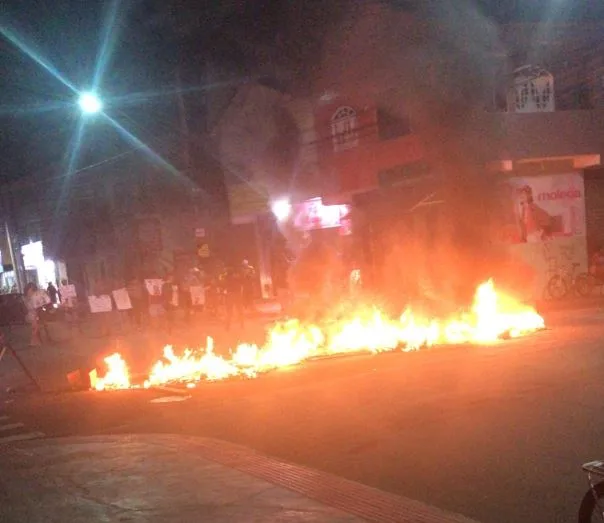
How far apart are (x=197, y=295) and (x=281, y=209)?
13.7 feet

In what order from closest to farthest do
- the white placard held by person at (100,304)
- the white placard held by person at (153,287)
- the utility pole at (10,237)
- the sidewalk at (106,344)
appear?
the sidewalk at (106,344), the white placard held by person at (100,304), the white placard held by person at (153,287), the utility pole at (10,237)

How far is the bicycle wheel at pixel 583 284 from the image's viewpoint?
64.3 ft

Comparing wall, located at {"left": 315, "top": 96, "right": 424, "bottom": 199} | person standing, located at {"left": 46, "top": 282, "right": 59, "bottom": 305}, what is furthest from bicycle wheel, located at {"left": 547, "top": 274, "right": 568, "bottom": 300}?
person standing, located at {"left": 46, "top": 282, "right": 59, "bottom": 305}

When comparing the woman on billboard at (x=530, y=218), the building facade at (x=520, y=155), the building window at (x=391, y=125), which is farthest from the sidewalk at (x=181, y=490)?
the building window at (x=391, y=125)

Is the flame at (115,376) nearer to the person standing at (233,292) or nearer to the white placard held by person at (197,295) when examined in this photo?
the person standing at (233,292)

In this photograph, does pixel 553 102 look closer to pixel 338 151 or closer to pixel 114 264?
pixel 338 151

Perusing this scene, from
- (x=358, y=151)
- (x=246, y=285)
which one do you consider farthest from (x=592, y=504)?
(x=358, y=151)

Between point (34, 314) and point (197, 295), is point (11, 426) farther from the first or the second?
point (197, 295)

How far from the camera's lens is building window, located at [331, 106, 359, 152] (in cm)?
2194

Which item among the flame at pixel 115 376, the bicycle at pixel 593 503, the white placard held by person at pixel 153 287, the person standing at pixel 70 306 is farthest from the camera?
the person standing at pixel 70 306

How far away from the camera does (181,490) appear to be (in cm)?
582

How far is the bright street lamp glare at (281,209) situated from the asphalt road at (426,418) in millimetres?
11479

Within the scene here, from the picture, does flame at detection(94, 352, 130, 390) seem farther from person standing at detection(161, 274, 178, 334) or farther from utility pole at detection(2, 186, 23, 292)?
utility pole at detection(2, 186, 23, 292)

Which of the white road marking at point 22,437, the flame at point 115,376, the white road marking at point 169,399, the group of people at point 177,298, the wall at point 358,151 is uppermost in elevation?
the wall at point 358,151
